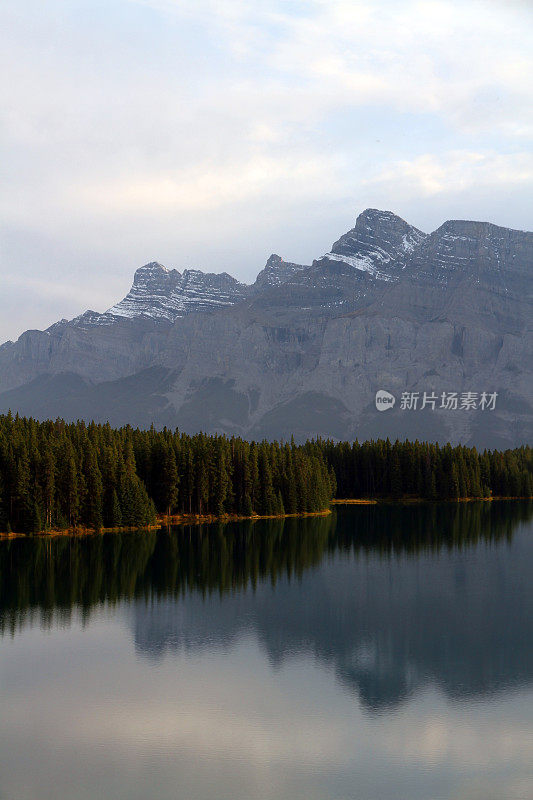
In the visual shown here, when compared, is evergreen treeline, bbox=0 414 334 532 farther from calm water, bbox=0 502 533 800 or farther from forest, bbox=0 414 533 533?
calm water, bbox=0 502 533 800

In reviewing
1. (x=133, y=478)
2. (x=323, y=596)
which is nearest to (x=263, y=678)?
(x=323, y=596)

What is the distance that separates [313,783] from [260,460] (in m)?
134

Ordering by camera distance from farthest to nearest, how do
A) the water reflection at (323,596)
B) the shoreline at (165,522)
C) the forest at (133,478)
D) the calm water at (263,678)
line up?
the shoreline at (165,522) < the forest at (133,478) < the water reflection at (323,596) < the calm water at (263,678)

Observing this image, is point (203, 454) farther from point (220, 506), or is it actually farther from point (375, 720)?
point (375, 720)

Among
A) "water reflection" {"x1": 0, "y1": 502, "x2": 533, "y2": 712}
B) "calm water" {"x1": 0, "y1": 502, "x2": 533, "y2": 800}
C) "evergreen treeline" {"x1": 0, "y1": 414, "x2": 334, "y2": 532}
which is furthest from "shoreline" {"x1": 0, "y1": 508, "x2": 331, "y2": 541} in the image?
"calm water" {"x1": 0, "y1": 502, "x2": 533, "y2": 800}

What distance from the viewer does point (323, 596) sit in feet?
270

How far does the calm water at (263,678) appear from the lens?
3747 cm

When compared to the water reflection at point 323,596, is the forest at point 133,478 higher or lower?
higher

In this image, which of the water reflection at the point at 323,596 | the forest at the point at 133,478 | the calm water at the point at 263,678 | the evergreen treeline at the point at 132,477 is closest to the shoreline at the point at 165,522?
the forest at the point at 133,478

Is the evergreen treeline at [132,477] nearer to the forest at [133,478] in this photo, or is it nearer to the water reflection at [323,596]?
the forest at [133,478]

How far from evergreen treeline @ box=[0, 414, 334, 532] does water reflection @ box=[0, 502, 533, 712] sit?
25.8ft

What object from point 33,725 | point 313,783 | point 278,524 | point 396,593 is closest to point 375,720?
point 313,783

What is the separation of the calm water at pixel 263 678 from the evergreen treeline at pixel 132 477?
900 inches

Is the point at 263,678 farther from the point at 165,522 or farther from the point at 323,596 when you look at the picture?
the point at 165,522
